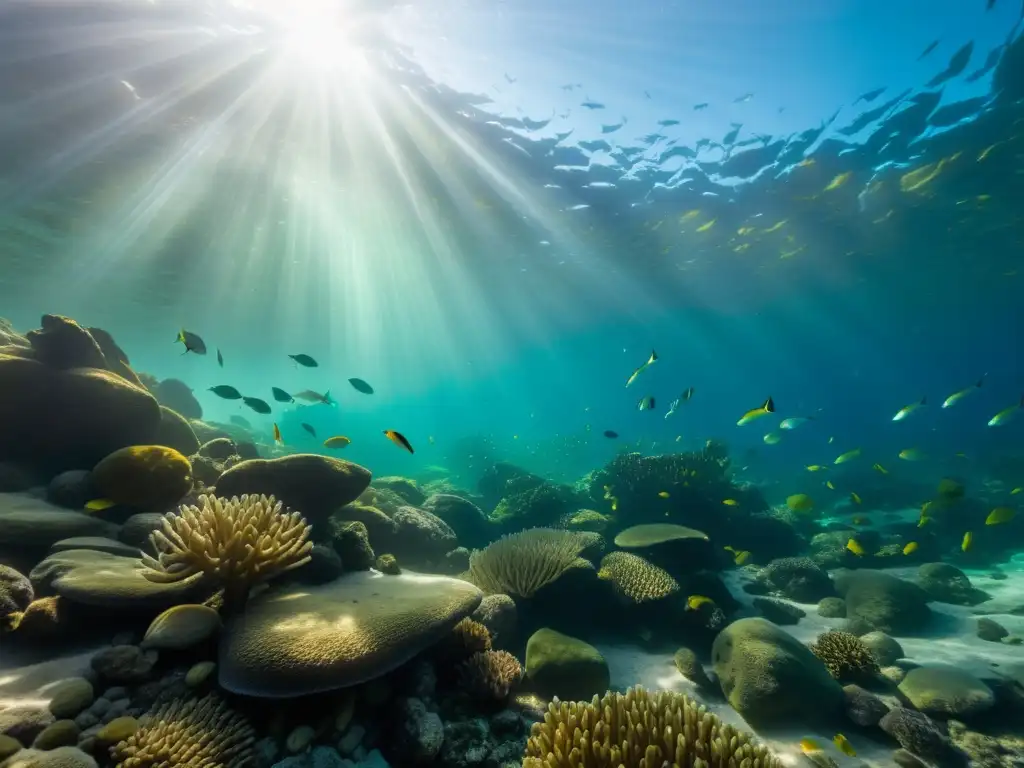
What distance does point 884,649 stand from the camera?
635 centimetres

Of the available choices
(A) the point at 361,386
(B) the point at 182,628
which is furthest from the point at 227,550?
(A) the point at 361,386

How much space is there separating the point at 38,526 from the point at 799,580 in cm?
1233

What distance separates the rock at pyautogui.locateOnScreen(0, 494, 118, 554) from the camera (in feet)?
13.5

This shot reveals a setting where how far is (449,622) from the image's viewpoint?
12.7ft

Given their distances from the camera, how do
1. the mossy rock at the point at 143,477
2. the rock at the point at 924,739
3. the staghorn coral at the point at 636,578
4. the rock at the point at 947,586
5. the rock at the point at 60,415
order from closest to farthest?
1. the rock at the point at 924,739
2. the mossy rock at the point at 143,477
3. the rock at the point at 60,415
4. the staghorn coral at the point at 636,578
5. the rock at the point at 947,586

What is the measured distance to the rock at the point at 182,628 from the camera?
314cm

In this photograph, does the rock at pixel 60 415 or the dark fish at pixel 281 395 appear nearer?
the rock at pixel 60 415

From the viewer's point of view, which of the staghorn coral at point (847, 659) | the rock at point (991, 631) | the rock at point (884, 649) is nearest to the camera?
the staghorn coral at point (847, 659)

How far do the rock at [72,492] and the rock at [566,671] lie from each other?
17.9 ft

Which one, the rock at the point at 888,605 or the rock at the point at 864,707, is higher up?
the rock at the point at 888,605

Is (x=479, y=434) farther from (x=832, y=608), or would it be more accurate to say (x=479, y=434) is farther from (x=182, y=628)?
(x=182, y=628)

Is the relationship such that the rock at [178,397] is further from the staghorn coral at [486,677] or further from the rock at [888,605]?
the rock at [888,605]

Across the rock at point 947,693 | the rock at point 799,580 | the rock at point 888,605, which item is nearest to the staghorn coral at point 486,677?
the rock at point 947,693

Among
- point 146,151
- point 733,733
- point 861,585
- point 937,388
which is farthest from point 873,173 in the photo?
point 937,388
